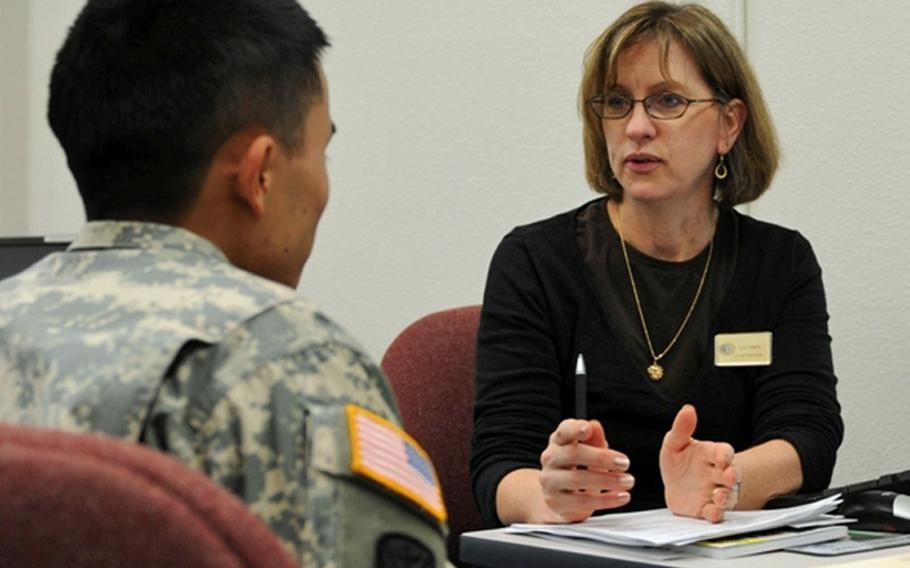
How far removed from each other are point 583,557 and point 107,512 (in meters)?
1.08

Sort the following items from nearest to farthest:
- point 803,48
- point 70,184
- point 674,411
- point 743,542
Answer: point 743,542, point 674,411, point 803,48, point 70,184

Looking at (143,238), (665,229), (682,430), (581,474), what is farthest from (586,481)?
(143,238)

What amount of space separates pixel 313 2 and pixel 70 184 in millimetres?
1159

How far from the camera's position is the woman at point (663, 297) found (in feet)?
6.99

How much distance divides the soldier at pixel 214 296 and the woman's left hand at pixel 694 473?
2.69 feet

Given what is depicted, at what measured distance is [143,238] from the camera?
0.98 meters

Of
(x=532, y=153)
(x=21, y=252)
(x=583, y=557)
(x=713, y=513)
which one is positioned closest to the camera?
(x=583, y=557)

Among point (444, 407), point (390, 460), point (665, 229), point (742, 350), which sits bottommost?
point (444, 407)

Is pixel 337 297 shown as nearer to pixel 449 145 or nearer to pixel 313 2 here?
pixel 449 145

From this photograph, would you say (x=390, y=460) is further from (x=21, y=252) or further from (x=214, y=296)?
(x=21, y=252)

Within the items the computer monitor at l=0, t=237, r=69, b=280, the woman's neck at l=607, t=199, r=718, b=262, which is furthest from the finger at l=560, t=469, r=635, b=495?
the computer monitor at l=0, t=237, r=69, b=280

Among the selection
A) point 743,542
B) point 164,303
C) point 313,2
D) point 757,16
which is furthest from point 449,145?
point 164,303

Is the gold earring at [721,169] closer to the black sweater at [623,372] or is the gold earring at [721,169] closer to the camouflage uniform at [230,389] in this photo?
the black sweater at [623,372]

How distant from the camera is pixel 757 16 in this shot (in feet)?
8.78
